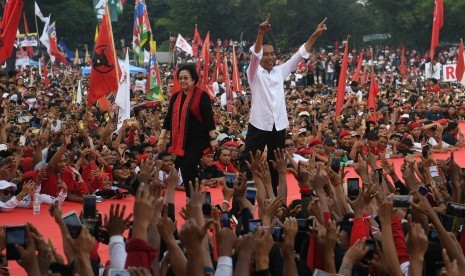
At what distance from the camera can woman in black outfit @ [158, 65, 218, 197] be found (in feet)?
28.6

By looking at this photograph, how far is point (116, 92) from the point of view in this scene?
1507cm

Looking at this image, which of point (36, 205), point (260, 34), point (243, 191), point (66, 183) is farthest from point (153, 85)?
point (243, 191)

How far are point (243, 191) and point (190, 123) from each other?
2.00m

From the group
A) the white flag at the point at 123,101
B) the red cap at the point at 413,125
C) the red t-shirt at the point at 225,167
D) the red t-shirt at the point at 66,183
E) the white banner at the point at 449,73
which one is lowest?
the red cap at the point at 413,125

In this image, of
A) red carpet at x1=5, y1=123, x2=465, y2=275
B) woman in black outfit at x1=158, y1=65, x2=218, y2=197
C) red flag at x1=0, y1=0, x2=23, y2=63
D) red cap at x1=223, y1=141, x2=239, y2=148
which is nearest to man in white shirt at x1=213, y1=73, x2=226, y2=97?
red cap at x1=223, y1=141, x2=239, y2=148

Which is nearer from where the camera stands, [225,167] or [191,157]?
[191,157]

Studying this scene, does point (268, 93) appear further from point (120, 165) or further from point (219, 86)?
point (219, 86)

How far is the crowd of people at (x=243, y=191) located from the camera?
4.84m

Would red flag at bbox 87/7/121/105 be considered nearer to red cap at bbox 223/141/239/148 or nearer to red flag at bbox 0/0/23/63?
red flag at bbox 0/0/23/63

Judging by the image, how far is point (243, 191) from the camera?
22.7 ft

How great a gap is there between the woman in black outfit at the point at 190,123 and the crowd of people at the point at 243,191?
0.01 metres

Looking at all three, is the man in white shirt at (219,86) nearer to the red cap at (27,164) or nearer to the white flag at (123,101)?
the white flag at (123,101)

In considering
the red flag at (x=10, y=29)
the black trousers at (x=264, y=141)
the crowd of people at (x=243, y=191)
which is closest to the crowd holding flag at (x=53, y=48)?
the crowd of people at (x=243, y=191)

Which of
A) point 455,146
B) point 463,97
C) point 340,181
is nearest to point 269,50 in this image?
point 340,181
